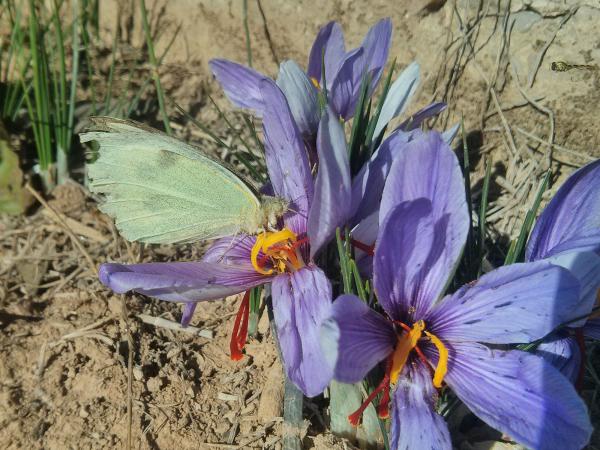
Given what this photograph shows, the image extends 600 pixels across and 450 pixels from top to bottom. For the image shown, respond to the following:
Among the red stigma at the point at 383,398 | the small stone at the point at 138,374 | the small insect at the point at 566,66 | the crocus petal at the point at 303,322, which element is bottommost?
the small stone at the point at 138,374

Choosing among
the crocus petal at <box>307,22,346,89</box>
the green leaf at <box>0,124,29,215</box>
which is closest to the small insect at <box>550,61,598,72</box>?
the crocus petal at <box>307,22,346,89</box>

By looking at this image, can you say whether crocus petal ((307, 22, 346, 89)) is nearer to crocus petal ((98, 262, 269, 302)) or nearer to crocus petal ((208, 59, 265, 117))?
crocus petal ((208, 59, 265, 117))

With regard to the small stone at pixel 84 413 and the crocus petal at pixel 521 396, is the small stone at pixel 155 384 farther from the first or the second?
the crocus petal at pixel 521 396

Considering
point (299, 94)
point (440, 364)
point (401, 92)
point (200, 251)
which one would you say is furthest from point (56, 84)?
point (440, 364)

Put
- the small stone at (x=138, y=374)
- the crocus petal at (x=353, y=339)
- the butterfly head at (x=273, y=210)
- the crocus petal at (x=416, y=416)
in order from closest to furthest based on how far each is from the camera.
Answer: the crocus petal at (x=353, y=339), the crocus petal at (x=416, y=416), the butterfly head at (x=273, y=210), the small stone at (x=138, y=374)

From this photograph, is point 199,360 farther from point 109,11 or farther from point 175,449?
point 109,11

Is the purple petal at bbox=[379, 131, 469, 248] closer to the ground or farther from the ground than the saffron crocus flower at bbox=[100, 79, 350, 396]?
farther from the ground

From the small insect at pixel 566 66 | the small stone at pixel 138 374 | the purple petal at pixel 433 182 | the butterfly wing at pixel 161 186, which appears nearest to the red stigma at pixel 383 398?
the purple petal at pixel 433 182
